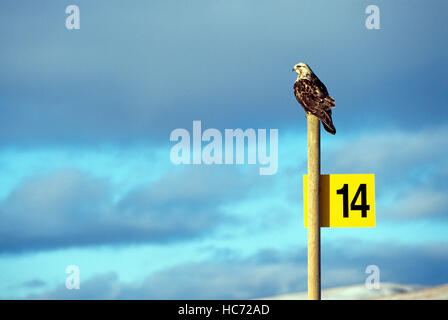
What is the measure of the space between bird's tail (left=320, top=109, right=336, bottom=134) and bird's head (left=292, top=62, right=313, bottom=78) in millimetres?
735

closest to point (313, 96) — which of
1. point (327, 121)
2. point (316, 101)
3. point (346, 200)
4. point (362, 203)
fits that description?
point (316, 101)

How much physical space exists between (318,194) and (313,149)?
67 centimetres

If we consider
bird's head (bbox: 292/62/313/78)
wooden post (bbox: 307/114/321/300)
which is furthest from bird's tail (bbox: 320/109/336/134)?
bird's head (bbox: 292/62/313/78)

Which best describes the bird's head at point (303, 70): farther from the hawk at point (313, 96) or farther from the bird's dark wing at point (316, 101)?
the bird's dark wing at point (316, 101)

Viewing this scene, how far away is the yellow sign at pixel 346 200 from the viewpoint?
8.78 metres

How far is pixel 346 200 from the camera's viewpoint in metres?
8.88

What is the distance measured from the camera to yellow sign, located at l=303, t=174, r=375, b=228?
8.78m

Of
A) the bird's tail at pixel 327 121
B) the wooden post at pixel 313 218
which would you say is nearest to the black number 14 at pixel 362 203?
the wooden post at pixel 313 218

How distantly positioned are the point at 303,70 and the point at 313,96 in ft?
1.86

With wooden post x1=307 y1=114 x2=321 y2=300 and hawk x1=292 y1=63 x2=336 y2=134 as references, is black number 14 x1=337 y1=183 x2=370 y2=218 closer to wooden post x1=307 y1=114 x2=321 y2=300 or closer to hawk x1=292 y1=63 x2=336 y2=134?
wooden post x1=307 y1=114 x2=321 y2=300

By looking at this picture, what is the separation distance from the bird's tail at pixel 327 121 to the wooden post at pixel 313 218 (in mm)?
350

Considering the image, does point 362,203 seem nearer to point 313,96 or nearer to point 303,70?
point 313,96
